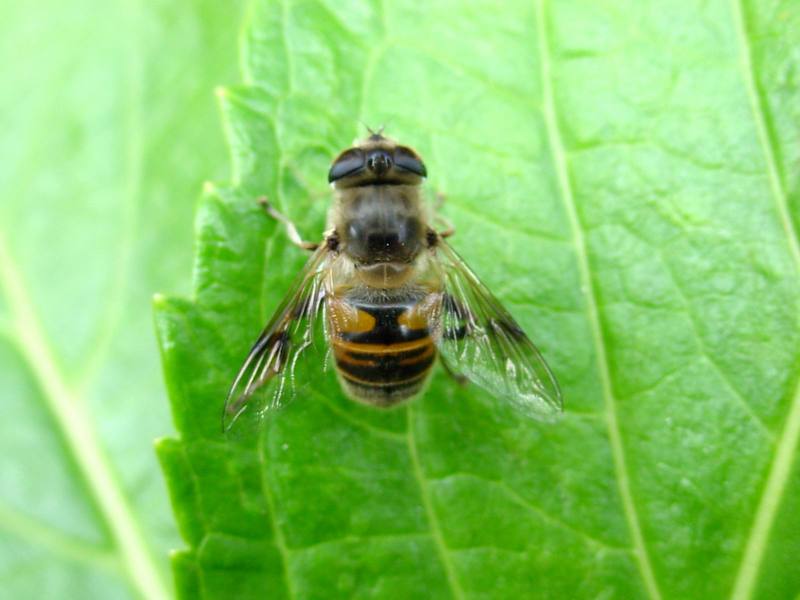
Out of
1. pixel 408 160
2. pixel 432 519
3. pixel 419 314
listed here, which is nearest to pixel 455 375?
pixel 419 314

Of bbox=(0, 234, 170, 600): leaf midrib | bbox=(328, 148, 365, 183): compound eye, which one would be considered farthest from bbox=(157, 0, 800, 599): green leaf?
bbox=(0, 234, 170, 600): leaf midrib

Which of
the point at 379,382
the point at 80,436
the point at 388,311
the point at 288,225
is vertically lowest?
the point at 379,382

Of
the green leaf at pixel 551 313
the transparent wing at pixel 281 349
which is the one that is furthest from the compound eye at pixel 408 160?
the transparent wing at pixel 281 349

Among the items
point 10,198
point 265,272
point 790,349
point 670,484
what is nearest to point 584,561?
point 670,484

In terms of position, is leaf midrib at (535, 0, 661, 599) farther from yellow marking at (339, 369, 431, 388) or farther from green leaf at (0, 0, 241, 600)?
green leaf at (0, 0, 241, 600)

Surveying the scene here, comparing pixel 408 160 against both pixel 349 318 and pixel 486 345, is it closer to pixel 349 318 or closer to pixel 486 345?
pixel 349 318

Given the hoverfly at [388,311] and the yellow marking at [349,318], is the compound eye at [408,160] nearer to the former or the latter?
the hoverfly at [388,311]
